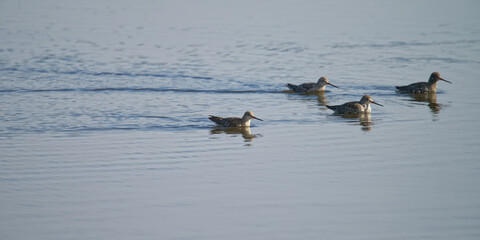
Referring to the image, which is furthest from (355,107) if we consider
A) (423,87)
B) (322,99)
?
(423,87)

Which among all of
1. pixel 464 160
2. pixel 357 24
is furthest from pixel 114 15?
pixel 464 160

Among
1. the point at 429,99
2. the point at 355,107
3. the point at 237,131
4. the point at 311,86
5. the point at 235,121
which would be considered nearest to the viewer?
the point at 237,131

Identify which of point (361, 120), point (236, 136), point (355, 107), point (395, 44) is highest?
point (395, 44)

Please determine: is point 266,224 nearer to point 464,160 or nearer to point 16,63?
point 464,160

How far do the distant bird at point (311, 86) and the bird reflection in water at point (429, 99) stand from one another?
2390mm

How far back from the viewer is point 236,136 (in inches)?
563

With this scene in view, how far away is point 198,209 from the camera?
9398 millimetres

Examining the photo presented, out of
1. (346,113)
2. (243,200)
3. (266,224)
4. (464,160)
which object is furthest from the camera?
(346,113)

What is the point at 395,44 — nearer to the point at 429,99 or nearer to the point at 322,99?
the point at 429,99

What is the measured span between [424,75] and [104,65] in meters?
10.3

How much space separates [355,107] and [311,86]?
137 inches

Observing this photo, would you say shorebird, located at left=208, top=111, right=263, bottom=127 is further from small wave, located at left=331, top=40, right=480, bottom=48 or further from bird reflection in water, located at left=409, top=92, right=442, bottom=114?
small wave, located at left=331, top=40, right=480, bottom=48

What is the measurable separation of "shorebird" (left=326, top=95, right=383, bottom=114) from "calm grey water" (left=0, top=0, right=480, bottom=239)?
241 mm

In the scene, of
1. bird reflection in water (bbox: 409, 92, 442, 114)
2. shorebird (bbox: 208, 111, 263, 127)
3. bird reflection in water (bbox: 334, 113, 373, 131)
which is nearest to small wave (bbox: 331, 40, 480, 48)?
bird reflection in water (bbox: 409, 92, 442, 114)
